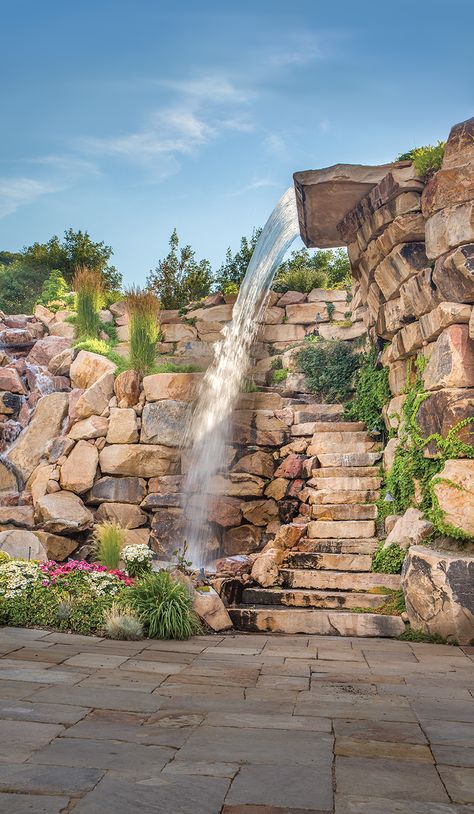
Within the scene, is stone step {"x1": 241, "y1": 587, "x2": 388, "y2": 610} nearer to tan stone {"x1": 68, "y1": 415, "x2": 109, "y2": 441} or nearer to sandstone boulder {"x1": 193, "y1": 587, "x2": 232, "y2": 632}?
sandstone boulder {"x1": 193, "y1": 587, "x2": 232, "y2": 632}

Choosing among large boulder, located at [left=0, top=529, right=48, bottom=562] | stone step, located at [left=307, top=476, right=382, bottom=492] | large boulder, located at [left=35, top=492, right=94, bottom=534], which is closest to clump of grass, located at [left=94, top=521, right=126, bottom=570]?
large boulder, located at [left=0, top=529, right=48, bottom=562]

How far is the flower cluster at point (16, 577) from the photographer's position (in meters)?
6.07

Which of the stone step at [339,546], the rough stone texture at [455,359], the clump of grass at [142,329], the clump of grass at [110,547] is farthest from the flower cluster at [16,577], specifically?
the clump of grass at [142,329]

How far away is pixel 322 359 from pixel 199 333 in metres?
3.73

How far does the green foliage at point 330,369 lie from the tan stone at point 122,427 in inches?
127

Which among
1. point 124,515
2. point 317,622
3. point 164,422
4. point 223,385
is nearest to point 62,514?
point 124,515

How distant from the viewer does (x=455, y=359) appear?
649 centimetres

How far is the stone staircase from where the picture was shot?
20.6 ft

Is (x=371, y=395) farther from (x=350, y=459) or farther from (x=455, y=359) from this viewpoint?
(x=455, y=359)

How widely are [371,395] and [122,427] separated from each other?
12.3ft

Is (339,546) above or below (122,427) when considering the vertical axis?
below

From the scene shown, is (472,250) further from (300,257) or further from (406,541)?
(300,257)

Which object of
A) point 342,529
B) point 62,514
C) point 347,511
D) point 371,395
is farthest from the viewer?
point 371,395

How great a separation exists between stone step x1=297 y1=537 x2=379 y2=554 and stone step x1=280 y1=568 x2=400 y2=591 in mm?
369
